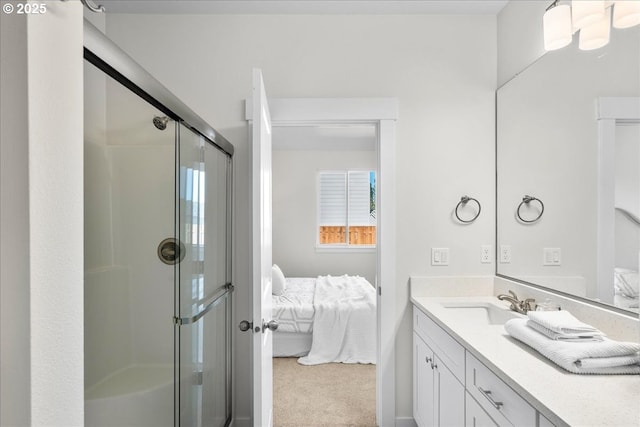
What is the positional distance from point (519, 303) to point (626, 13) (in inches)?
54.9

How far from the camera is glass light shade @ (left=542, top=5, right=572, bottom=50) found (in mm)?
1637

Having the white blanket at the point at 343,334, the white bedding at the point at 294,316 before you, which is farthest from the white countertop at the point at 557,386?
the white bedding at the point at 294,316

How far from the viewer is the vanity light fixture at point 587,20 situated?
4.49 feet

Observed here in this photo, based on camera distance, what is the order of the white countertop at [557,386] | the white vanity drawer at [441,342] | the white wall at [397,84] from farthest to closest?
the white wall at [397,84] → the white vanity drawer at [441,342] → the white countertop at [557,386]

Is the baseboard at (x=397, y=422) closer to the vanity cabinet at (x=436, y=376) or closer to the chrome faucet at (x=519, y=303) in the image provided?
the vanity cabinet at (x=436, y=376)

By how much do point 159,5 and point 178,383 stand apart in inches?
86.2

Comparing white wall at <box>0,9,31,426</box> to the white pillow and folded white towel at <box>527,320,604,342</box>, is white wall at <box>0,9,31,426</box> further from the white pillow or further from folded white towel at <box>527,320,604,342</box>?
the white pillow

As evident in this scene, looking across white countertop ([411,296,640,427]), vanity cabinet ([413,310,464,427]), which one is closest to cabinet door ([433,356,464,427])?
vanity cabinet ([413,310,464,427])

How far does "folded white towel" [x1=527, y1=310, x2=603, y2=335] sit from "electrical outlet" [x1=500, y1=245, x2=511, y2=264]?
2.87 feet

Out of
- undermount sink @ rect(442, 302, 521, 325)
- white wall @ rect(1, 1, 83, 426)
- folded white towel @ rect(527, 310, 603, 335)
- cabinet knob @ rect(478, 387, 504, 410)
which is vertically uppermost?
white wall @ rect(1, 1, 83, 426)

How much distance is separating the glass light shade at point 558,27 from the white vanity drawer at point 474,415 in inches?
66.0

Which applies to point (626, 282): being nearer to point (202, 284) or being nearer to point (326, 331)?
point (202, 284)

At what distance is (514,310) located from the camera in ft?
6.33

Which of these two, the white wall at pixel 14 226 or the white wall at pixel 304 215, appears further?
the white wall at pixel 304 215
